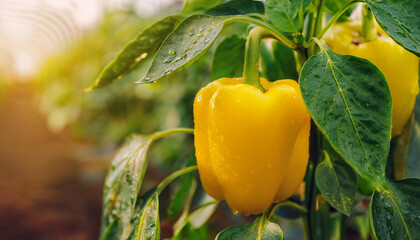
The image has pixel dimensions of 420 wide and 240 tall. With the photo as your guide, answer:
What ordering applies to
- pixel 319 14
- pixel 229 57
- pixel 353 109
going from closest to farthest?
pixel 353 109 → pixel 319 14 → pixel 229 57

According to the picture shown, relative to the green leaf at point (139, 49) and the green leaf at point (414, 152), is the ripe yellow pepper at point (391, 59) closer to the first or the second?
the green leaf at point (414, 152)

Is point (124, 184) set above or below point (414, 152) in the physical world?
above

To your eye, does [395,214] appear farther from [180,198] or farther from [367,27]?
[180,198]

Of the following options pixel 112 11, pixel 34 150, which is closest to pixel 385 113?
pixel 112 11

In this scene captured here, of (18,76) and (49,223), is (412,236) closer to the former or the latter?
(49,223)

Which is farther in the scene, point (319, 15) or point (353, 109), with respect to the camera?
point (319, 15)

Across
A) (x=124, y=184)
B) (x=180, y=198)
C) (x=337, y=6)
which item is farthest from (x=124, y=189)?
(x=337, y=6)
